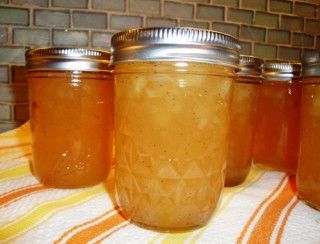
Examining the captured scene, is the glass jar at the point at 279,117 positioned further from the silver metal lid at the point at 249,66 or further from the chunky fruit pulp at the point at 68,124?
the chunky fruit pulp at the point at 68,124

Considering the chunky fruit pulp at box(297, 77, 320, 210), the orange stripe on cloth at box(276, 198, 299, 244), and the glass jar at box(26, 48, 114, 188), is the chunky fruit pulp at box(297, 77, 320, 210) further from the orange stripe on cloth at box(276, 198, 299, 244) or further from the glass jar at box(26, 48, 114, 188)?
the glass jar at box(26, 48, 114, 188)

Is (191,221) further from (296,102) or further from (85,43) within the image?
(85,43)

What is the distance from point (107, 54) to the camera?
2.15 feet

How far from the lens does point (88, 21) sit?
4.50ft

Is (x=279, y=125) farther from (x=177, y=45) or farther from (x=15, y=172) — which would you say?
(x=15, y=172)

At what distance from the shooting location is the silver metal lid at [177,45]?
0.45 metres

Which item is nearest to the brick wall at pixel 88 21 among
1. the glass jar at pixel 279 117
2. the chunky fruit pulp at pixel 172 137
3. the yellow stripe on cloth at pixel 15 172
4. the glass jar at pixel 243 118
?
the yellow stripe on cloth at pixel 15 172

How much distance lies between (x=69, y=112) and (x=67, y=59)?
4.2 inches

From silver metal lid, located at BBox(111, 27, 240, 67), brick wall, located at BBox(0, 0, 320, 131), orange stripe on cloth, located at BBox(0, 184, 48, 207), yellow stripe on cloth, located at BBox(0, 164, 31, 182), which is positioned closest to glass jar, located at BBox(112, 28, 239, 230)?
silver metal lid, located at BBox(111, 27, 240, 67)

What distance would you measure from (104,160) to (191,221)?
286mm

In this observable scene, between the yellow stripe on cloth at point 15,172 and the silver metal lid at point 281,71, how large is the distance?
2.06 ft

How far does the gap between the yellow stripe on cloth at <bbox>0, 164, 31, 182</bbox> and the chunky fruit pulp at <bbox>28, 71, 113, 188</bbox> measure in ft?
0.31

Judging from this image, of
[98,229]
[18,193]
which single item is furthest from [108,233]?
[18,193]

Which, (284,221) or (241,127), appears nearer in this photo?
(284,221)
